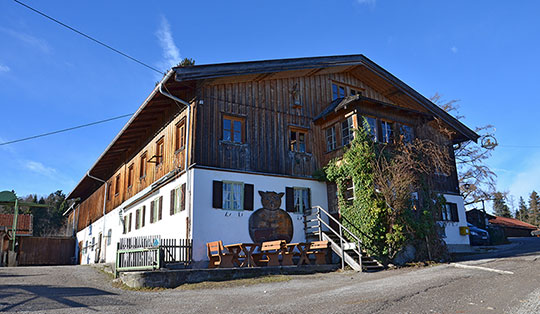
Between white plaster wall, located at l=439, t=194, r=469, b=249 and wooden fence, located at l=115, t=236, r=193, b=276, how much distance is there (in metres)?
12.5

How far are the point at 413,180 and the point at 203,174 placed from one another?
25.6ft

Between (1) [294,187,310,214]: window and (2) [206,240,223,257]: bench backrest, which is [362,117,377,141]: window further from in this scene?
(2) [206,240,223,257]: bench backrest

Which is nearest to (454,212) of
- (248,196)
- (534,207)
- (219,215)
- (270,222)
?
(270,222)

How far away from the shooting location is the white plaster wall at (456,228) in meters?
20.2

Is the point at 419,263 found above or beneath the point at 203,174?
beneath

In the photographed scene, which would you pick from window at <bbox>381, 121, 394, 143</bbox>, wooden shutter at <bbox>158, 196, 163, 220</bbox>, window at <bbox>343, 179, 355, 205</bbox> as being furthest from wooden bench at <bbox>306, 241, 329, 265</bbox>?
wooden shutter at <bbox>158, 196, 163, 220</bbox>

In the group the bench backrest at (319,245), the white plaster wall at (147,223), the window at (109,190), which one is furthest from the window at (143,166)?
the bench backrest at (319,245)

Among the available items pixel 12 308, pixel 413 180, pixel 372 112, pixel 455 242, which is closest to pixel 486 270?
pixel 413 180

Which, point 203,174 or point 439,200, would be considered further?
point 439,200

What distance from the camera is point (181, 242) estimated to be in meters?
14.5

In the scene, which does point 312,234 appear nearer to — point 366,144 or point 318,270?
point 318,270

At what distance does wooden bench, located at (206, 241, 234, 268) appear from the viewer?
42.2 ft

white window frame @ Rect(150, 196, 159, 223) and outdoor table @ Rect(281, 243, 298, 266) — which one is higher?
→ white window frame @ Rect(150, 196, 159, 223)

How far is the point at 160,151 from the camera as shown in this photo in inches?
758
